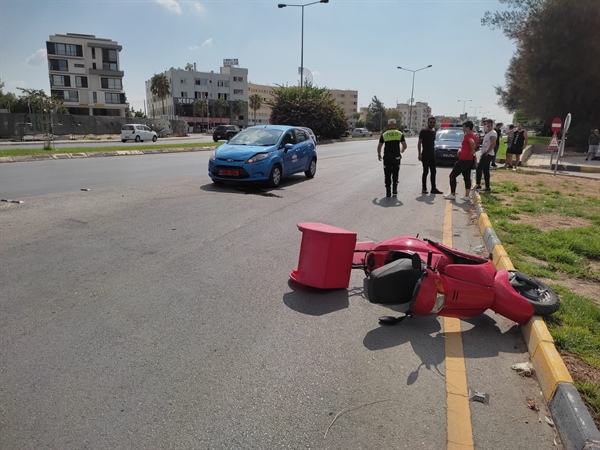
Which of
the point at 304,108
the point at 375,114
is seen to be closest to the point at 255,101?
the point at 375,114

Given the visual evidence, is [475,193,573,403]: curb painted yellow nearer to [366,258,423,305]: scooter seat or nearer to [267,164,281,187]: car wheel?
[366,258,423,305]: scooter seat

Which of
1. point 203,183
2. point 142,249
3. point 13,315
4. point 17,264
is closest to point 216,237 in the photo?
point 142,249

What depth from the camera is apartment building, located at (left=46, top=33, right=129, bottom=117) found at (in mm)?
79125

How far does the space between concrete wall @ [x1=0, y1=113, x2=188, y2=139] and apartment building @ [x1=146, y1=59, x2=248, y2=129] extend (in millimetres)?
45822

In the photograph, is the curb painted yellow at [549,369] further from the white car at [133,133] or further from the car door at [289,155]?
the white car at [133,133]

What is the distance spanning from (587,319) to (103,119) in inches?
2108

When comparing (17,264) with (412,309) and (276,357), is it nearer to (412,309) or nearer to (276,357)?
(276,357)

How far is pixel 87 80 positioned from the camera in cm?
8069

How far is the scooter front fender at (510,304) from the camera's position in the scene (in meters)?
3.92

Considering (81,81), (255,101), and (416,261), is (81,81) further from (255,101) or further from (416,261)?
(416,261)

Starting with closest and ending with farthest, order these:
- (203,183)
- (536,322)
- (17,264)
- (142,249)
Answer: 1. (536,322)
2. (17,264)
3. (142,249)
4. (203,183)

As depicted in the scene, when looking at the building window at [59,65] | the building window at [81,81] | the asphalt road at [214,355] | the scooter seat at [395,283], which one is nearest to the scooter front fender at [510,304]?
the asphalt road at [214,355]

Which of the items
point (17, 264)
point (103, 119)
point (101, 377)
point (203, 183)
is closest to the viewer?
point (101, 377)

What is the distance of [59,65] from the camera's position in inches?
3123
